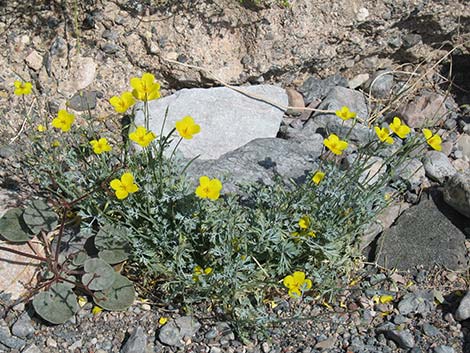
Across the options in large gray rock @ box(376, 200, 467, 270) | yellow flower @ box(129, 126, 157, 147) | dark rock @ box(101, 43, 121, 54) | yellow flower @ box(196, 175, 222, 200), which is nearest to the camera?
yellow flower @ box(196, 175, 222, 200)

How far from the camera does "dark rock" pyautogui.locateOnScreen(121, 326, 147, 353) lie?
3121 mm

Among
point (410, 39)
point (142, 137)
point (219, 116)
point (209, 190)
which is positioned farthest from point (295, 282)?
point (410, 39)

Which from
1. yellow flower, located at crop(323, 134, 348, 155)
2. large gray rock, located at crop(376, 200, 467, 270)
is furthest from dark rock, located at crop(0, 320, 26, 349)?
large gray rock, located at crop(376, 200, 467, 270)

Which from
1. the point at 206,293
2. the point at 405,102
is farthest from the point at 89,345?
the point at 405,102

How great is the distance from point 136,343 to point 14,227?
988mm

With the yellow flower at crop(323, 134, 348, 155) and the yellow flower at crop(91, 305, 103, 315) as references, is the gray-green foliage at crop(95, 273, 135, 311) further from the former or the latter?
the yellow flower at crop(323, 134, 348, 155)

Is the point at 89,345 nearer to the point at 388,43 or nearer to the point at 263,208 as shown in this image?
the point at 263,208

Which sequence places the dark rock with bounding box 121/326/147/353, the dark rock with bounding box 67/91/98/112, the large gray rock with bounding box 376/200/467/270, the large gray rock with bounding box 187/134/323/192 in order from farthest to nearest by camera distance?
the dark rock with bounding box 67/91/98/112, the large gray rock with bounding box 187/134/323/192, the large gray rock with bounding box 376/200/467/270, the dark rock with bounding box 121/326/147/353

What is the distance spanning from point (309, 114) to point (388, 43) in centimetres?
86

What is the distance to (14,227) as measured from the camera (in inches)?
137

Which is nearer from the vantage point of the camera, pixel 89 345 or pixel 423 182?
pixel 89 345

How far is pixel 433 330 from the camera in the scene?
3.25 meters

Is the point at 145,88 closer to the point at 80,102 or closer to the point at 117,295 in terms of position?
the point at 117,295

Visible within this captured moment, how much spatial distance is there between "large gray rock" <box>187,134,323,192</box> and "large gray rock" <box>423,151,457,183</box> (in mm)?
736
